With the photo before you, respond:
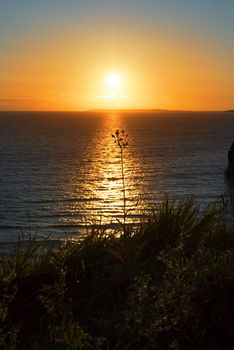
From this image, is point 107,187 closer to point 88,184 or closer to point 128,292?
point 88,184

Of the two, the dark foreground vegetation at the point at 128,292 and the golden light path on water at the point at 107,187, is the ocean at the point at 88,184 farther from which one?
the dark foreground vegetation at the point at 128,292

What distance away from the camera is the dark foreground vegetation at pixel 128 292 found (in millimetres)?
4109

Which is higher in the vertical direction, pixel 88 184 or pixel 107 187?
pixel 88 184

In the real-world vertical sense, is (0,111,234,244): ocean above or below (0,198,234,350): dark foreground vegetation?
below

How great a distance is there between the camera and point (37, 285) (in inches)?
224

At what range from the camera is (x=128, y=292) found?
545 cm

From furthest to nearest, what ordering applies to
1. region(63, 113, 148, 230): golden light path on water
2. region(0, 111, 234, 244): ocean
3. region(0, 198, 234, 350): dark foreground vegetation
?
region(63, 113, 148, 230): golden light path on water, region(0, 111, 234, 244): ocean, region(0, 198, 234, 350): dark foreground vegetation

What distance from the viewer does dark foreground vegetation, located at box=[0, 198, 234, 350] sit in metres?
4.11

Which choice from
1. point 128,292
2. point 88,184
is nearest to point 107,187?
point 88,184

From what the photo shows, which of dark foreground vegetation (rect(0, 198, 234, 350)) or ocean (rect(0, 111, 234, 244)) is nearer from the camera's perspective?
dark foreground vegetation (rect(0, 198, 234, 350))

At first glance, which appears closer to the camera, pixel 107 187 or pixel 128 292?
pixel 128 292

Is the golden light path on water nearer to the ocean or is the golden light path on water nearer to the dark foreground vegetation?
the ocean

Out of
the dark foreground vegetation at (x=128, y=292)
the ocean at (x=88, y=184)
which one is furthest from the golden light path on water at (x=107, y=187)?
the dark foreground vegetation at (x=128, y=292)

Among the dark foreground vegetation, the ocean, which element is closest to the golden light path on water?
the ocean
